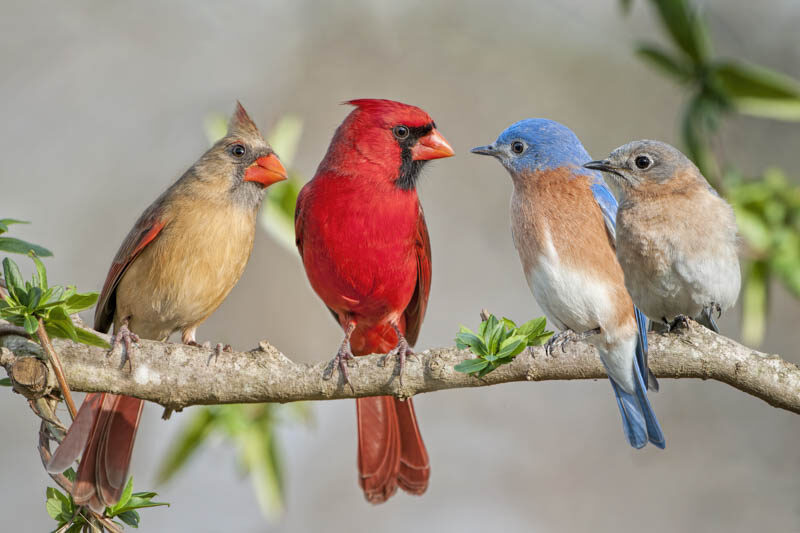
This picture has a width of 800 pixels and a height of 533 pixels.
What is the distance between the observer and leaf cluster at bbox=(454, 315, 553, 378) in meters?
1.66

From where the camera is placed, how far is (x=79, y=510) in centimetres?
188

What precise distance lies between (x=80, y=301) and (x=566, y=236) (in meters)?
1.05

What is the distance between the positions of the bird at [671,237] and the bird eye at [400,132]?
2.31 ft

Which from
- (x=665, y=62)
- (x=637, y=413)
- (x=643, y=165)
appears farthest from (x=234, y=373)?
(x=665, y=62)

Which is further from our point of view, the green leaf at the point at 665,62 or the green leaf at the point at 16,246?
the green leaf at the point at 665,62

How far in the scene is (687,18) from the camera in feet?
6.72

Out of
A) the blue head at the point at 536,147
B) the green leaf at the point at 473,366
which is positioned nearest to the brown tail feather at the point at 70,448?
the green leaf at the point at 473,366

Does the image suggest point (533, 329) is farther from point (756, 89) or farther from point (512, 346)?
point (756, 89)

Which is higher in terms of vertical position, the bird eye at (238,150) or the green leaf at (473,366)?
the bird eye at (238,150)

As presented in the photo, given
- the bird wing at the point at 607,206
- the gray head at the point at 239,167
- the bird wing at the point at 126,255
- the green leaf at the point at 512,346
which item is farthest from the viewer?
the bird wing at the point at 126,255

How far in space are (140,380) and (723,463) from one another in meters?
4.94

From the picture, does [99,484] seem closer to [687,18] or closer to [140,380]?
[140,380]

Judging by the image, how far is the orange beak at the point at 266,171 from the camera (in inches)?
88.9

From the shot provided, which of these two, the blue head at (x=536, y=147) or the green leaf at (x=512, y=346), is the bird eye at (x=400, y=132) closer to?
the blue head at (x=536, y=147)
